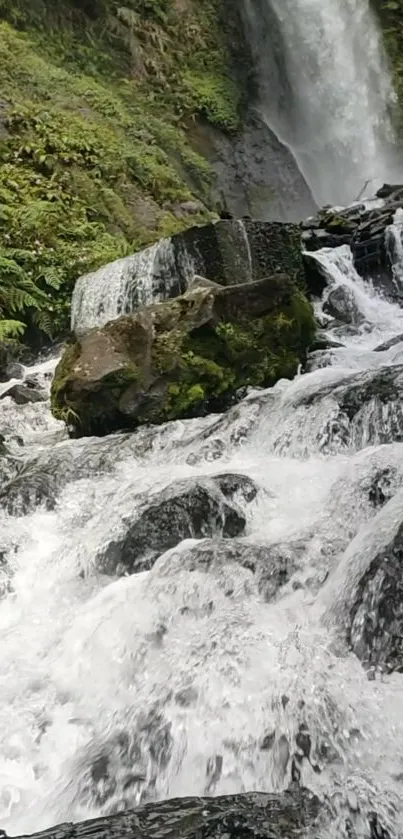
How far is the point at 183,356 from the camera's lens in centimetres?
710

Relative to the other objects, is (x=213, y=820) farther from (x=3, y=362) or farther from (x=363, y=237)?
(x=363, y=237)

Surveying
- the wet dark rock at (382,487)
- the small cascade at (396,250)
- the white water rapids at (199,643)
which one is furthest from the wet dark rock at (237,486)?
the small cascade at (396,250)

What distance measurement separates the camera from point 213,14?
21.3 m

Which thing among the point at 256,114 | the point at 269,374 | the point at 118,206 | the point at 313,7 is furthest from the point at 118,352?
the point at 313,7

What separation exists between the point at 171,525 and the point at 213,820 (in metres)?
2.53

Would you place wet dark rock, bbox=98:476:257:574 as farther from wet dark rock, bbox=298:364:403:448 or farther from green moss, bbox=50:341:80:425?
green moss, bbox=50:341:80:425

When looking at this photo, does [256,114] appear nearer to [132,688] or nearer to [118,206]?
[118,206]

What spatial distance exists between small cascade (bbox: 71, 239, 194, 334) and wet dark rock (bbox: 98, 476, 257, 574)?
5385mm

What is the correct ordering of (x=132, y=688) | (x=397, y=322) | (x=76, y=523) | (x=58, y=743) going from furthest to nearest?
(x=397, y=322)
(x=76, y=523)
(x=132, y=688)
(x=58, y=743)

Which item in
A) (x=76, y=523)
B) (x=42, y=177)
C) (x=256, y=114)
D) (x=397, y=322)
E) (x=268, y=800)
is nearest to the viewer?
(x=268, y=800)

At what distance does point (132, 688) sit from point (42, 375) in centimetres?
650

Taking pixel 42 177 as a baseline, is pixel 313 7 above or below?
above

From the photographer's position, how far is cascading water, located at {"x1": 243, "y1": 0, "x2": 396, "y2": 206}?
2109cm

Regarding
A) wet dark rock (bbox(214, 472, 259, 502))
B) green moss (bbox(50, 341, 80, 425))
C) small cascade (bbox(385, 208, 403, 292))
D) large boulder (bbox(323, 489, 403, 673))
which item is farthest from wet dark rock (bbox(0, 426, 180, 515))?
small cascade (bbox(385, 208, 403, 292))
